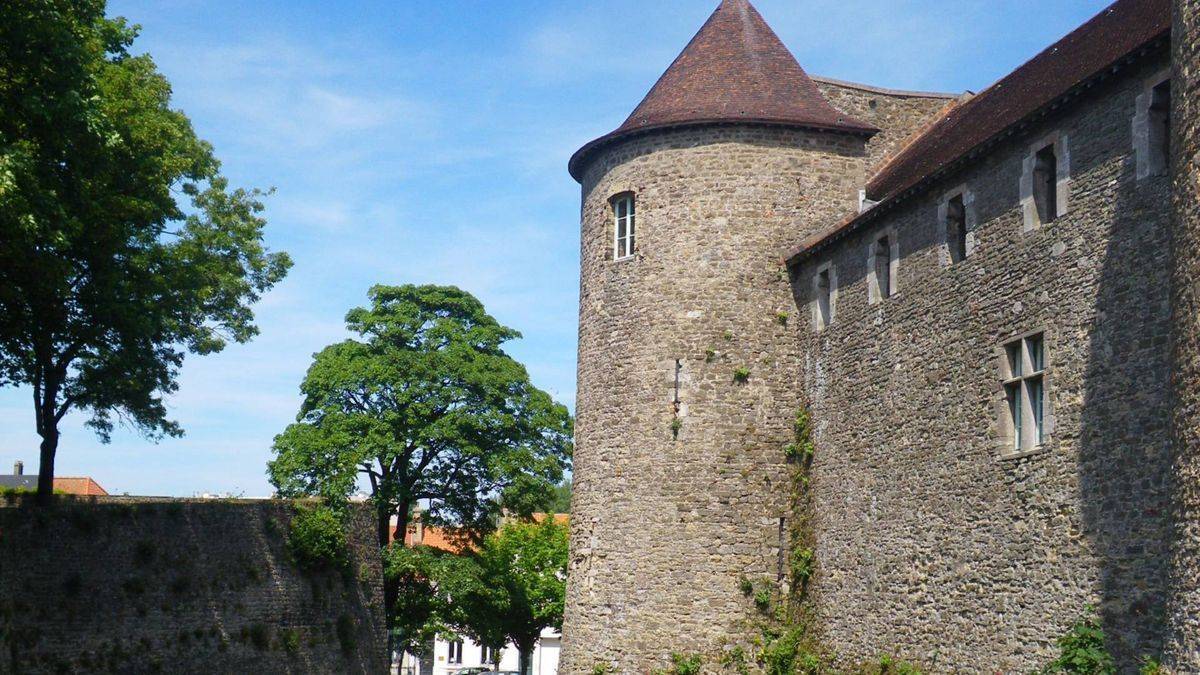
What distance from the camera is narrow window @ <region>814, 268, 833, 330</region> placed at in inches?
926

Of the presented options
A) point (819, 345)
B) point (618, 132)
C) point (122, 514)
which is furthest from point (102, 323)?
point (819, 345)

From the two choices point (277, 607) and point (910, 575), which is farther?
point (277, 607)

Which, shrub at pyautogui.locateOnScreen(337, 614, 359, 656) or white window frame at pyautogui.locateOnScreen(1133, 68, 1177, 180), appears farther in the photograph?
shrub at pyautogui.locateOnScreen(337, 614, 359, 656)

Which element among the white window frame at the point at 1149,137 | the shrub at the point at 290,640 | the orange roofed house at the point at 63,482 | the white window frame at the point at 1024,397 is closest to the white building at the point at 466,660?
the orange roofed house at the point at 63,482

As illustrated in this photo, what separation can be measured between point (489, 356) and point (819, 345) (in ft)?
52.3

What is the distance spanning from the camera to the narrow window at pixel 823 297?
77.2ft

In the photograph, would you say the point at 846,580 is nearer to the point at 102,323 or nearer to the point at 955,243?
the point at 955,243

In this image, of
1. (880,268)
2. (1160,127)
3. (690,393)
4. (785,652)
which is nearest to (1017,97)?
(880,268)

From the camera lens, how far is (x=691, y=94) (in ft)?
85.3

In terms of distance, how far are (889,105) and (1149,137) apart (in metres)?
11.4

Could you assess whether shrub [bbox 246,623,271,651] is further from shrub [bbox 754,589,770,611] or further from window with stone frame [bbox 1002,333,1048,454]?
window with stone frame [bbox 1002,333,1048,454]

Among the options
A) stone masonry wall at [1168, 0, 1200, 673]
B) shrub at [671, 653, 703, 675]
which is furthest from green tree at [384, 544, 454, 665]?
stone masonry wall at [1168, 0, 1200, 673]

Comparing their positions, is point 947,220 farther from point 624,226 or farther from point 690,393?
point 624,226

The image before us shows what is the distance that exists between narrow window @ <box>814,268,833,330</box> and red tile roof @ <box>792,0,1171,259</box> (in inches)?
19.2
